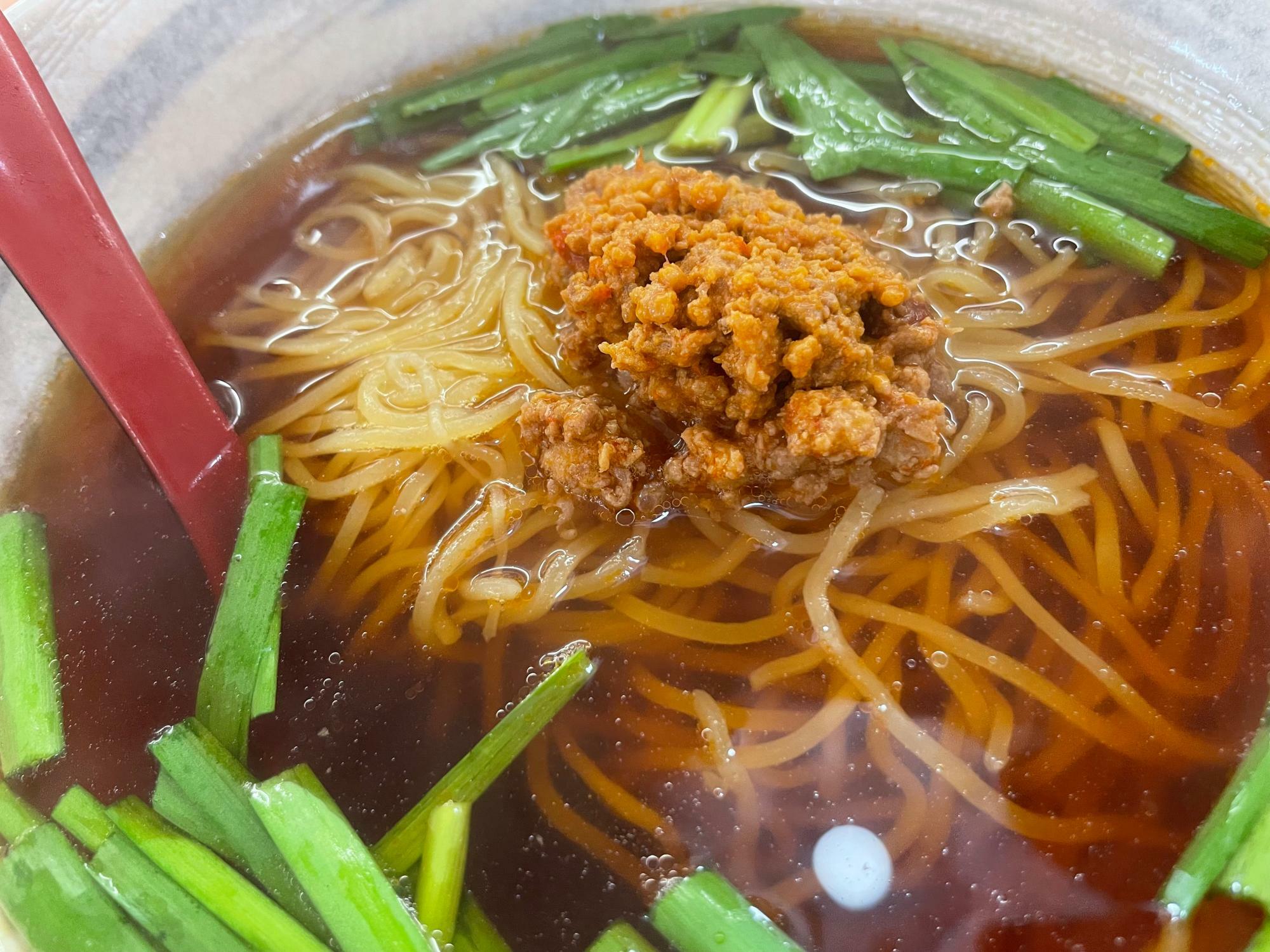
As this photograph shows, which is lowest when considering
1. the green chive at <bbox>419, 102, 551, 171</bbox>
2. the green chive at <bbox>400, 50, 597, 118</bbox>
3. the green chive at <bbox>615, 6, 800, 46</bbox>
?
the green chive at <bbox>419, 102, 551, 171</bbox>

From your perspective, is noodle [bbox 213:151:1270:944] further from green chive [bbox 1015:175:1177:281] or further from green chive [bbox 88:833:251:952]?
green chive [bbox 88:833:251:952]

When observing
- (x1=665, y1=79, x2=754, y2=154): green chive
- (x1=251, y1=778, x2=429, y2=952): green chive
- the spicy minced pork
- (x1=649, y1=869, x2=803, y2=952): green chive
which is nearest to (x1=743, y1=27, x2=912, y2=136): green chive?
(x1=665, y1=79, x2=754, y2=154): green chive

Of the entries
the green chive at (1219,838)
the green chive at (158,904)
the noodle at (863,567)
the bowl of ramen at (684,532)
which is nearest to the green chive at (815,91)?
the bowl of ramen at (684,532)

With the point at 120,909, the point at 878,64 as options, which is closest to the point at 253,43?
the point at 878,64

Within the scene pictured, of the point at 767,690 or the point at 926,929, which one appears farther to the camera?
the point at 767,690

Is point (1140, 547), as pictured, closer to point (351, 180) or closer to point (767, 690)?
point (767, 690)

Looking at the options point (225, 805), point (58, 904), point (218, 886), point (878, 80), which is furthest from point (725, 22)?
point (58, 904)

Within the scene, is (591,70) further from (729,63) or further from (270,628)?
(270,628)
